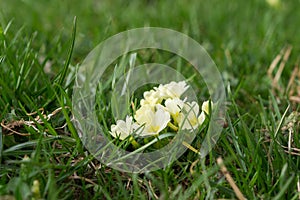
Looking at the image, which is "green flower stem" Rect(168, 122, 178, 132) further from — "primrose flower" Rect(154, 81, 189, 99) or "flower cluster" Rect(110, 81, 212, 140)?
"primrose flower" Rect(154, 81, 189, 99)

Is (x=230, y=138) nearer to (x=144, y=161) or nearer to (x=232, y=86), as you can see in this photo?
(x=144, y=161)

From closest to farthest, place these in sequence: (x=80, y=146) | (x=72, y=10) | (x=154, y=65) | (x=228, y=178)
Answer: (x=228, y=178)
(x=80, y=146)
(x=154, y=65)
(x=72, y=10)

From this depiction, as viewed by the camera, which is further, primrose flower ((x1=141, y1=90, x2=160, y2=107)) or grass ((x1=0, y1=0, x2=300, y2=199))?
primrose flower ((x1=141, y1=90, x2=160, y2=107))

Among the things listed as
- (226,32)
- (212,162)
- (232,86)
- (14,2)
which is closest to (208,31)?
(226,32)

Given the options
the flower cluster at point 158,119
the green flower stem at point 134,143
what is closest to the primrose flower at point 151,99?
the flower cluster at point 158,119

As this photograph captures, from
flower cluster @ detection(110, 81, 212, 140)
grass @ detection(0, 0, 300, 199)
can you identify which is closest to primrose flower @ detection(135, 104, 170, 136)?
flower cluster @ detection(110, 81, 212, 140)

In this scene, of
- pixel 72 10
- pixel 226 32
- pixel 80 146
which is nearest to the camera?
pixel 80 146

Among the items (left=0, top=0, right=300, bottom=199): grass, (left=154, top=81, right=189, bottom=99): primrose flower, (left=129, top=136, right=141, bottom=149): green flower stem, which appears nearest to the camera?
(left=0, top=0, right=300, bottom=199): grass
